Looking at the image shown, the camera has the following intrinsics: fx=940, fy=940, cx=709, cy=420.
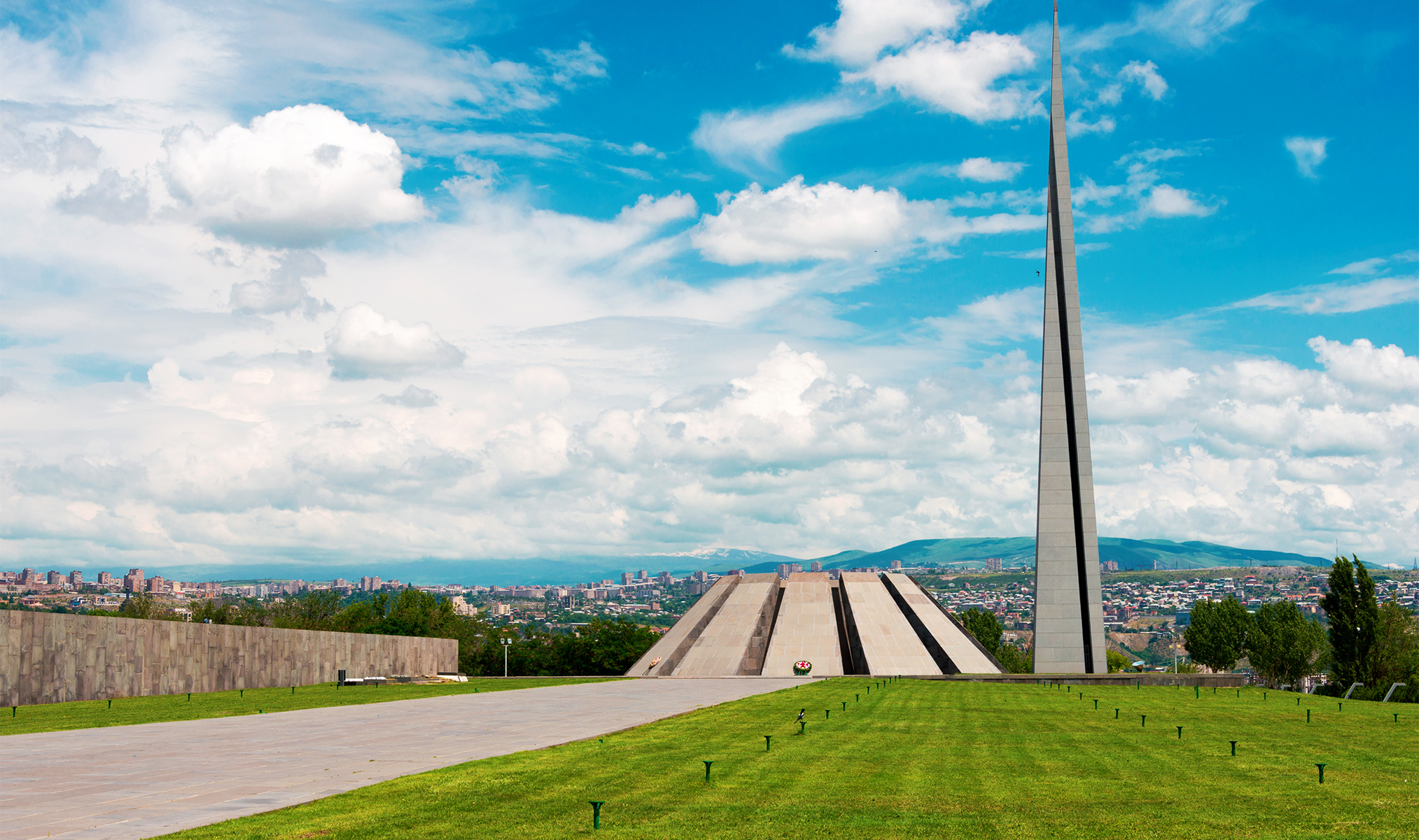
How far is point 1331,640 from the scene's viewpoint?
54312mm

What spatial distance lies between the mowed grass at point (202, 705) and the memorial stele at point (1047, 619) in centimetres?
1249

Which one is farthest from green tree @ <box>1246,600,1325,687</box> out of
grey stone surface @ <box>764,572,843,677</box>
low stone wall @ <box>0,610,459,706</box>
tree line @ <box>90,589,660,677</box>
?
low stone wall @ <box>0,610,459,706</box>

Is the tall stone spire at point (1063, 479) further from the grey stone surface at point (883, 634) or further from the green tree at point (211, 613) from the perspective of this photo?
the green tree at point (211, 613)

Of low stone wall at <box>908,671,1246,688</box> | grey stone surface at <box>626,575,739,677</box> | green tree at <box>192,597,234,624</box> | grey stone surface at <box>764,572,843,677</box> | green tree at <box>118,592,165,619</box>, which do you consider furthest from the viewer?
green tree at <box>192,597,234,624</box>

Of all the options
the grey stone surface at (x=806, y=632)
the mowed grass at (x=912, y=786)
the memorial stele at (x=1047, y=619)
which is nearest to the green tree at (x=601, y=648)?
the memorial stele at (x=1047, y=619)

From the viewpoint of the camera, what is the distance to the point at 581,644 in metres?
71.2

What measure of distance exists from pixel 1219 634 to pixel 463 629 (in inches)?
2613

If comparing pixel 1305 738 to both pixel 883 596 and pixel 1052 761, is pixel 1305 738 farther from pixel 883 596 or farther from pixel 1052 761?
pixel 883 596

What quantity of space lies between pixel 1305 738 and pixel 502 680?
4056cm

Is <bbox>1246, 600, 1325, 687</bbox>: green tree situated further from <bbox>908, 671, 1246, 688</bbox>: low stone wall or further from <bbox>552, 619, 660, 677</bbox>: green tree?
<bbox>552, 619, 660, 677</bbox>: green tree

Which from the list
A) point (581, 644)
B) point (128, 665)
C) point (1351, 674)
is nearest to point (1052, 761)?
point (128, 665)

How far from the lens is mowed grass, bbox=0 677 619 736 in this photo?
1014 inches

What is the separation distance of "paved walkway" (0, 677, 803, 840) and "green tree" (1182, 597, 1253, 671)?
209ft

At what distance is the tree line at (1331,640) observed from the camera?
52062mm
